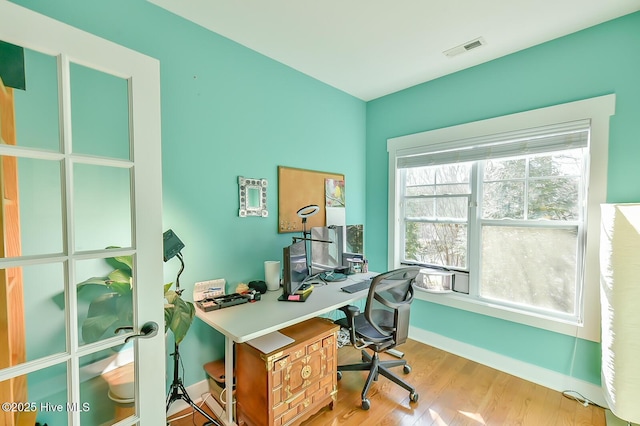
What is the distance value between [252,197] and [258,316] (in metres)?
0.97

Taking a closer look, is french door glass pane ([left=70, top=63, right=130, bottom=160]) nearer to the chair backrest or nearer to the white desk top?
the white desk top

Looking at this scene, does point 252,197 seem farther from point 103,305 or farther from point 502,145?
point 502,145

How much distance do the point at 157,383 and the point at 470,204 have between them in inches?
106

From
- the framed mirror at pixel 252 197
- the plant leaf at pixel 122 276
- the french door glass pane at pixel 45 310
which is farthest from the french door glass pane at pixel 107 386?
the framed mirror at pixel 252 197

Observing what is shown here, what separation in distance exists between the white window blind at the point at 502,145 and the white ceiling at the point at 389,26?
0.69 meters

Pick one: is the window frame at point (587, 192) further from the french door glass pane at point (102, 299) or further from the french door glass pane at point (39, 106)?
the french door glass pane at point (39, 106)

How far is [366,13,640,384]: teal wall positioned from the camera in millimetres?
1794

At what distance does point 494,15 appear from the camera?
5.81ft

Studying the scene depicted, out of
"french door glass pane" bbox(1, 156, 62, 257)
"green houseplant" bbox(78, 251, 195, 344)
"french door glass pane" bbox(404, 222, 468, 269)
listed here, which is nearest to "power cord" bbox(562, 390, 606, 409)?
"french door glass pane" bbox(404, 222, 468, 269)

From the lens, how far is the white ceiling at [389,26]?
66.7 inches

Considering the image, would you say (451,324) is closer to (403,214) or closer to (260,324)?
(403,214)

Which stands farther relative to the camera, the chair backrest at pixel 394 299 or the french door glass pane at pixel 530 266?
the french door glass pane at pixel 530 266

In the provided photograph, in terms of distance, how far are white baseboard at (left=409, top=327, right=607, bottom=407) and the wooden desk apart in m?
1.27

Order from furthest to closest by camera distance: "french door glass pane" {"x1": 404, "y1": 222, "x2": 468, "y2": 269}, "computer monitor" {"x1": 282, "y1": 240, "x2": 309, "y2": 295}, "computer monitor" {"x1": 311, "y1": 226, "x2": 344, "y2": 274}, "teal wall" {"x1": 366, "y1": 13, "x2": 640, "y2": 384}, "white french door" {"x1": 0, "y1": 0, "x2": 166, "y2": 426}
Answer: "french door glass pane" {"x1": 404, "y1": 222, "x2": 468, "y2": 269}, "computer monitor" {"x1": 311, "y1": 226, "x2": 344, "y2": 274}, "computer monitor" {"x1": 282, "y1": 240, "x2": 309, "y2": 295}, "teal wall" {"x1": 366, "y1": 13, "x2": 640, "y2": 384}, "white french door" {"x1": 0, "y1": 0, "x2": 166, "y2": 426}
